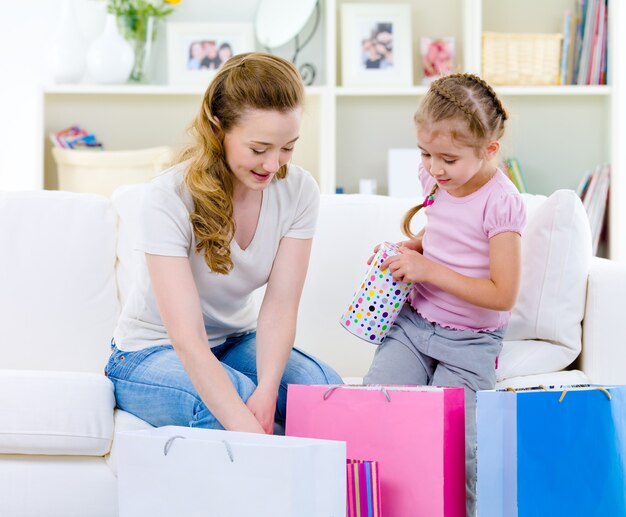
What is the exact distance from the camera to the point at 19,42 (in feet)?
11.7

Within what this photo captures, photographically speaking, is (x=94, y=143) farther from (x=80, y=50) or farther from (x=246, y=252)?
(x=246, y=252)

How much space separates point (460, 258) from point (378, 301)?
0.60 ft

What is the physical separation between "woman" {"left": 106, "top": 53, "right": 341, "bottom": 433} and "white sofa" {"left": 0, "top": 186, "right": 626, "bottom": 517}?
5.5 inches

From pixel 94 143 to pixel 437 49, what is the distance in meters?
1.37

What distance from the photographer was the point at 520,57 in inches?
134

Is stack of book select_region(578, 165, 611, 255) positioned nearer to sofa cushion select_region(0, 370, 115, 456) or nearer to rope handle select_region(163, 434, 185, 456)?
sofa cushion select_region(0, 370, 115, 456)

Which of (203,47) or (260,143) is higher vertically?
(203,47)

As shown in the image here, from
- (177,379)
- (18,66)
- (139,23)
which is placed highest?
(139,23)

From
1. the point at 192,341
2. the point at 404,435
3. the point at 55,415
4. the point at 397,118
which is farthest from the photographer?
the point at 397,118

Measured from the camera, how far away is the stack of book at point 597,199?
3361mm

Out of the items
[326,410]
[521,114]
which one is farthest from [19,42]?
[326,410]

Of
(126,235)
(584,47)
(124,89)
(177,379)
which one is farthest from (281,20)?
(177,379)

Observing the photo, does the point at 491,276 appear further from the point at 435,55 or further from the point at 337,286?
the point at 435,55

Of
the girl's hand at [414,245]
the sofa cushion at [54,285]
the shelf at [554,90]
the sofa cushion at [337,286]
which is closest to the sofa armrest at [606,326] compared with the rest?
the girl's hand at [414,245]
